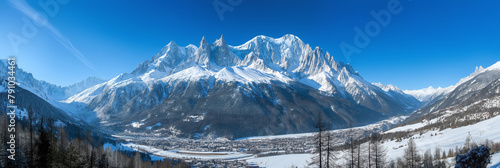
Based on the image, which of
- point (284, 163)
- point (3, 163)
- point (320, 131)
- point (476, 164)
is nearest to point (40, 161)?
point (3, 163)

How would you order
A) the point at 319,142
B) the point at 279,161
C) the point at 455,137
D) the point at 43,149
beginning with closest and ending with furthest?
the point at 319,142 → the point at 43,149 → the point at 455,137 → the point at 279,161

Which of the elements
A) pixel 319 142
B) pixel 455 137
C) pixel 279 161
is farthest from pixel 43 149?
pixel 279 161

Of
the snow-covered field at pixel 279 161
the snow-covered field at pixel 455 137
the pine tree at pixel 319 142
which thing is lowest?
the snow-covered field at pixel 279 161

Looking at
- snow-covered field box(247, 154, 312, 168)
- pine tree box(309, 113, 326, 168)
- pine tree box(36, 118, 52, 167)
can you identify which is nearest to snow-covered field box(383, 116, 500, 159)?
pine tree box(309, 113, 326, 168)

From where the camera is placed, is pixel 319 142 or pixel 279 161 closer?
pixel 319 142

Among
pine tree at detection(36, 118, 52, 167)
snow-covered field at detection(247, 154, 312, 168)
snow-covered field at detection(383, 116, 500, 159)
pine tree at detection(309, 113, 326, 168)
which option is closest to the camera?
pine tree at detection(309, 113, 326, 168)

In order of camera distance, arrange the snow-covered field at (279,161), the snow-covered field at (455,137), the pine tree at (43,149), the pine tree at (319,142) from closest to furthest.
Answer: the pine tree at (319,142) < the pine tree at (43,149) < the snow-covered field at (455,137) < the snow-covered field at (279,161)

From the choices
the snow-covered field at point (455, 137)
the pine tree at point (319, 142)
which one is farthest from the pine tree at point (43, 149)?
the snow-covered field at point (455, 137)

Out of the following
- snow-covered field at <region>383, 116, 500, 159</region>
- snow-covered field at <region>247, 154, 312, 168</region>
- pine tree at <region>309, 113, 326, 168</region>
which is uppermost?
pine tree at <region>309, 113, 326, 168</region>

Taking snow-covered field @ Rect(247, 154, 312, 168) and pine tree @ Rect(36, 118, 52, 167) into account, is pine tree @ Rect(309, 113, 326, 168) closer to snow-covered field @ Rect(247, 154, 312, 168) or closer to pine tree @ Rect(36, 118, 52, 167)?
pine tree @ Rect(36, 118, 52, 167)

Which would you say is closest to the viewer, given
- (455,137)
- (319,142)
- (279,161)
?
(319,142)

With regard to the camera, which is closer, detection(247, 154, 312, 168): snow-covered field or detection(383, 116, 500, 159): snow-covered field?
detection(383, 116, 500, 159): snow-covered field

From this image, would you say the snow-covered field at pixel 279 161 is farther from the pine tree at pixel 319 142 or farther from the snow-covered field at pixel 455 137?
the pine tree at pixel 319 142

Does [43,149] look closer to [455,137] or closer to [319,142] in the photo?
[319,142]
